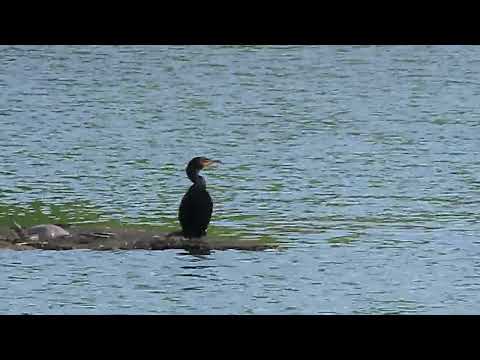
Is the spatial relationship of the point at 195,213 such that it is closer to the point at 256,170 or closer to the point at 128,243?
the point at 128,243

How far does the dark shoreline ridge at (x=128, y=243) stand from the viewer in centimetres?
2103

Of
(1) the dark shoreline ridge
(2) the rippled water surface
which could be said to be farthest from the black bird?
(2) the rippled water surface

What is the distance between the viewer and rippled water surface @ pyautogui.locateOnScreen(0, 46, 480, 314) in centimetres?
1964

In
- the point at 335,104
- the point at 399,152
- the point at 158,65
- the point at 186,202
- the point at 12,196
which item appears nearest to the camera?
the point at 186,202

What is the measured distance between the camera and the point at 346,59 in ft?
130

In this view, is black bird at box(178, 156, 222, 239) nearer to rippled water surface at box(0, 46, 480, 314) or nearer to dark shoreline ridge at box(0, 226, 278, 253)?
dark shoreline ridge at box(0, 226, 278, 253)

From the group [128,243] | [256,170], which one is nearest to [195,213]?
[128,243]

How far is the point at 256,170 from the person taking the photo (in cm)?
2659

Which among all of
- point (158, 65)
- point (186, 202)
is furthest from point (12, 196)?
point (158, 65)

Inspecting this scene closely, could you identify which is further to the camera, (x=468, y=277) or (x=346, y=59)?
(x=346, y=59)

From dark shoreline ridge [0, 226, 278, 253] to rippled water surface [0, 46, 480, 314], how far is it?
0.26 meters

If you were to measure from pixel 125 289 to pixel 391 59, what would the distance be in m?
21.3

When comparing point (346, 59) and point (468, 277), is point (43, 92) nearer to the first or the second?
point (346, 59)

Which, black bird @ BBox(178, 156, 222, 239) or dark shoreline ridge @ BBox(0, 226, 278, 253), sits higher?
black bird @ BBox(178, 156, 222, 239)
